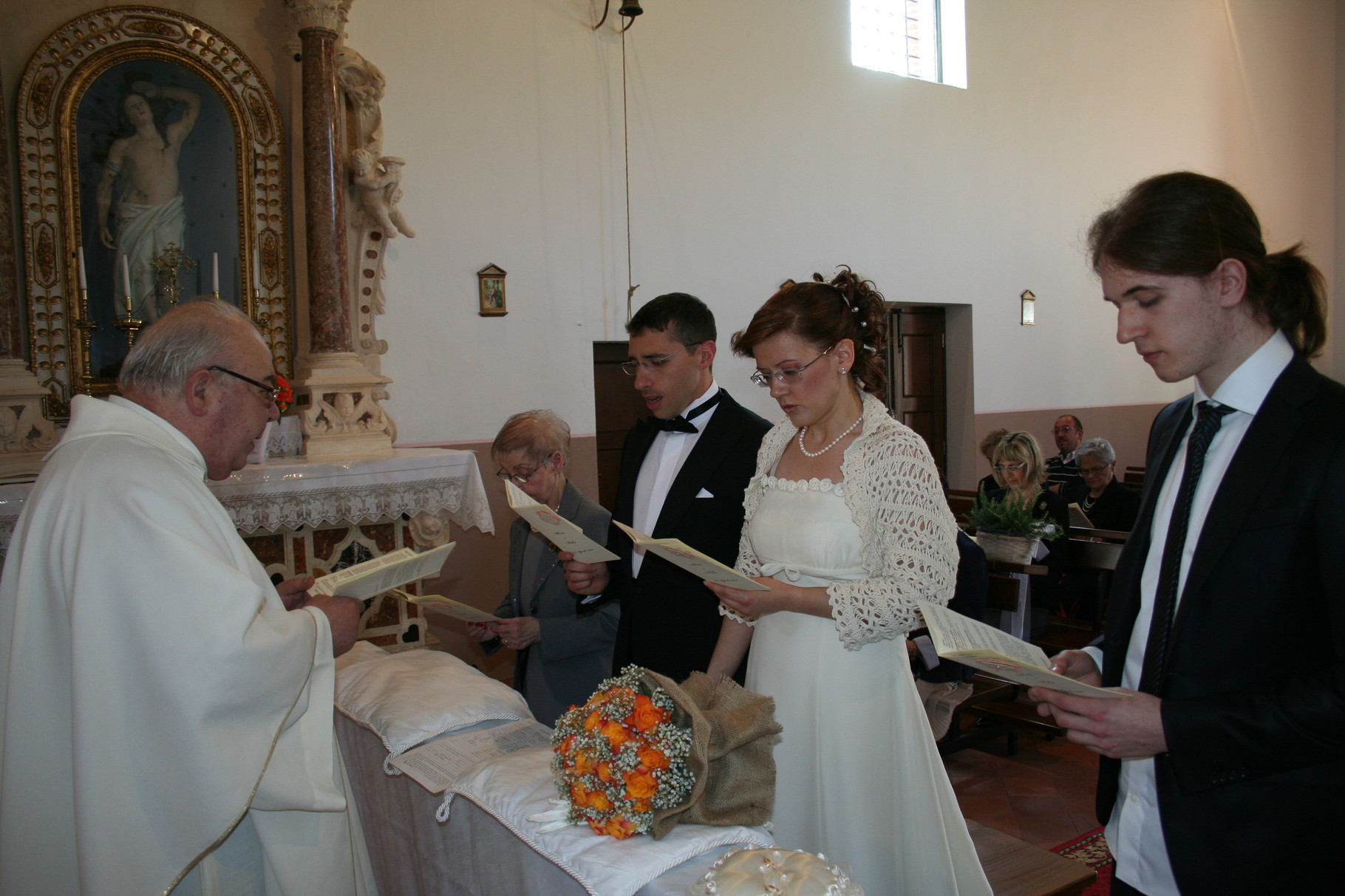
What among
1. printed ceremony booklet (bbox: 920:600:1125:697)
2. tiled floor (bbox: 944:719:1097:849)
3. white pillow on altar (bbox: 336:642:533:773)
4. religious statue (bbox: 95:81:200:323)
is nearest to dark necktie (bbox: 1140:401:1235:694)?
printed ceremony booklet (bbox: 920:600:1125:697)

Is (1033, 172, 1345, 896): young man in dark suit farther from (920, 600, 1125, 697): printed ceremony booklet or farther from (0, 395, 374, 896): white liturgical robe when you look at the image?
(0, 395, 374, 896): white liturgical robe

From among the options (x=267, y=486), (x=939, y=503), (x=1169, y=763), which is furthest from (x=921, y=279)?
(x=1169, y=763)

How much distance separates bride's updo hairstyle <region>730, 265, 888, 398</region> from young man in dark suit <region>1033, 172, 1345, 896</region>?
2.29ft

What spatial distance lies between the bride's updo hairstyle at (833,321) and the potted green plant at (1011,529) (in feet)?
7.67

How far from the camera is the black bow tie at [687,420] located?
8.55 feet

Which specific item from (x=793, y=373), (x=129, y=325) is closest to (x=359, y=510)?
(x=129, y=325)

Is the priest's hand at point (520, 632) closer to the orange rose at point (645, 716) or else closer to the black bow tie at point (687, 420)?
the black bow tie at point (687, 420)

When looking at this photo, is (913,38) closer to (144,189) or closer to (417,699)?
(144,189)

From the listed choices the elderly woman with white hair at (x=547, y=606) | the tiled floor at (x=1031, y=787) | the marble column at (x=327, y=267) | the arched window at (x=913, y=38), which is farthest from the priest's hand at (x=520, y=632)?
the arched window at (x=913, y=38)

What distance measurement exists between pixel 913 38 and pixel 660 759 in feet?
27.9

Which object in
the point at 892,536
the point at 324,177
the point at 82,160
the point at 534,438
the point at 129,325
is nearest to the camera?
the point at 892,536

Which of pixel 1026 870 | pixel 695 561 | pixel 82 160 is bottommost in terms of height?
pixel 1026 870

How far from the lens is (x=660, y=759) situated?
1.38 metres

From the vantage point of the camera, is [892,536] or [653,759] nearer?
[653,759]
